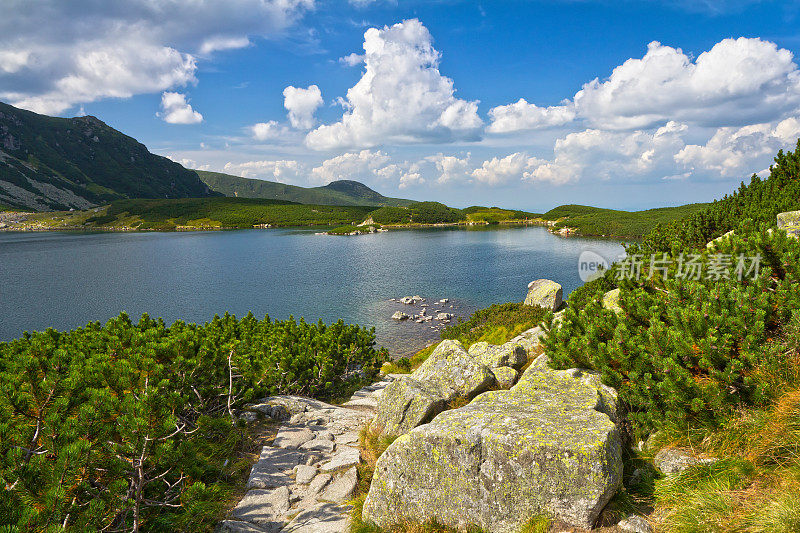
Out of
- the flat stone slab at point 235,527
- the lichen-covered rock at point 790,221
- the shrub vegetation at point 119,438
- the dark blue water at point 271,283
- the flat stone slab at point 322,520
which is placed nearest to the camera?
the shrub vegetation at point 119,438

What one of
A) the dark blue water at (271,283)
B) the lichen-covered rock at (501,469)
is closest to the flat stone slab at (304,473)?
the lichen-covered rock at (501,469)

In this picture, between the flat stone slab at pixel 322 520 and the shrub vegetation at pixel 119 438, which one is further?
the flat stone slab at pixel 322 520

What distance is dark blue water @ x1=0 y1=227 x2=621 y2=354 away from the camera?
42312mm

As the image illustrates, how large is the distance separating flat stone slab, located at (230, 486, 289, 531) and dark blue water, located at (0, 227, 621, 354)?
80.0 feet

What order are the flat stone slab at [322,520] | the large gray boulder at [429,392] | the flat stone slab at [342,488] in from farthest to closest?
the large gray boulder at [429,392]
the flat stone slab at [342,488]
the flat stone slab at [322,520]

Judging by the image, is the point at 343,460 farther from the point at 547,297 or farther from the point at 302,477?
the point at 547,297

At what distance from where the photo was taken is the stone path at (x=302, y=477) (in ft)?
22.1

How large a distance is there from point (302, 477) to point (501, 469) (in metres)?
4.54

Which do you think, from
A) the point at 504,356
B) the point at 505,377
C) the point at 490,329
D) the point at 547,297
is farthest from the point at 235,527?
the point at 547,297

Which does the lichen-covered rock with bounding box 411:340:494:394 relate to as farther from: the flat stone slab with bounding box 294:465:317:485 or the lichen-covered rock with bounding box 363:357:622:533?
the lichen-covered rock with bounding box 363:357:622:533

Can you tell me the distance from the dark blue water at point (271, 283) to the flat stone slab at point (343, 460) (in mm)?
22574

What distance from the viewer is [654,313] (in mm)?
8102

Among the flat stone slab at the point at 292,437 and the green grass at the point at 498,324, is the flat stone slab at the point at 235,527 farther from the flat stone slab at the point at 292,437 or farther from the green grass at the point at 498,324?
the green grass at the point at 498,324

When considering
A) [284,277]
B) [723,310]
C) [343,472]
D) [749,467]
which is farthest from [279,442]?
[284,277]
